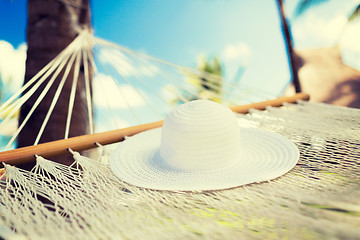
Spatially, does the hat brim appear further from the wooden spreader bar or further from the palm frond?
the palm frond

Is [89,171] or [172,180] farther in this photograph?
[89,171]

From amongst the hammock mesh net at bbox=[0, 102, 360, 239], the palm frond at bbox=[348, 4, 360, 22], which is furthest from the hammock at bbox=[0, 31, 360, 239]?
the palm frond at bbox=[348, 4, 360, 22]

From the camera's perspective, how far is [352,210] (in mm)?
370

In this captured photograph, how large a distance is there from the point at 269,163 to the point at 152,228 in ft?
1.05

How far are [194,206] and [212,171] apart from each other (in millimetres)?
109

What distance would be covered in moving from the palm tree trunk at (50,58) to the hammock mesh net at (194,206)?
0.83 m

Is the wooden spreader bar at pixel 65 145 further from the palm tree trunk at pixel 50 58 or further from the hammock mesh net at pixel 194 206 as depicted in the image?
the palm tree trunk at pixel 50 58

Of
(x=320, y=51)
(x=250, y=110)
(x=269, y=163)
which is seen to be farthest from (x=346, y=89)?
(x=269, y=163)

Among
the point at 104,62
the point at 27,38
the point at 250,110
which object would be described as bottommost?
the point at 250,110

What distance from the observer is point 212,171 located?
566 millimetres

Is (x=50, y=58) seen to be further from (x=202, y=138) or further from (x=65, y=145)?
A: (x=202, y=138)

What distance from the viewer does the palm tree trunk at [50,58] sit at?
1441 millimetres

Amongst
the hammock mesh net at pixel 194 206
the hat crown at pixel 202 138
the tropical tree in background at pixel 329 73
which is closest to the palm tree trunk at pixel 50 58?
the hammock mesh net at pixel 194 206

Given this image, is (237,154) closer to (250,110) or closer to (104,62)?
(250,110)
